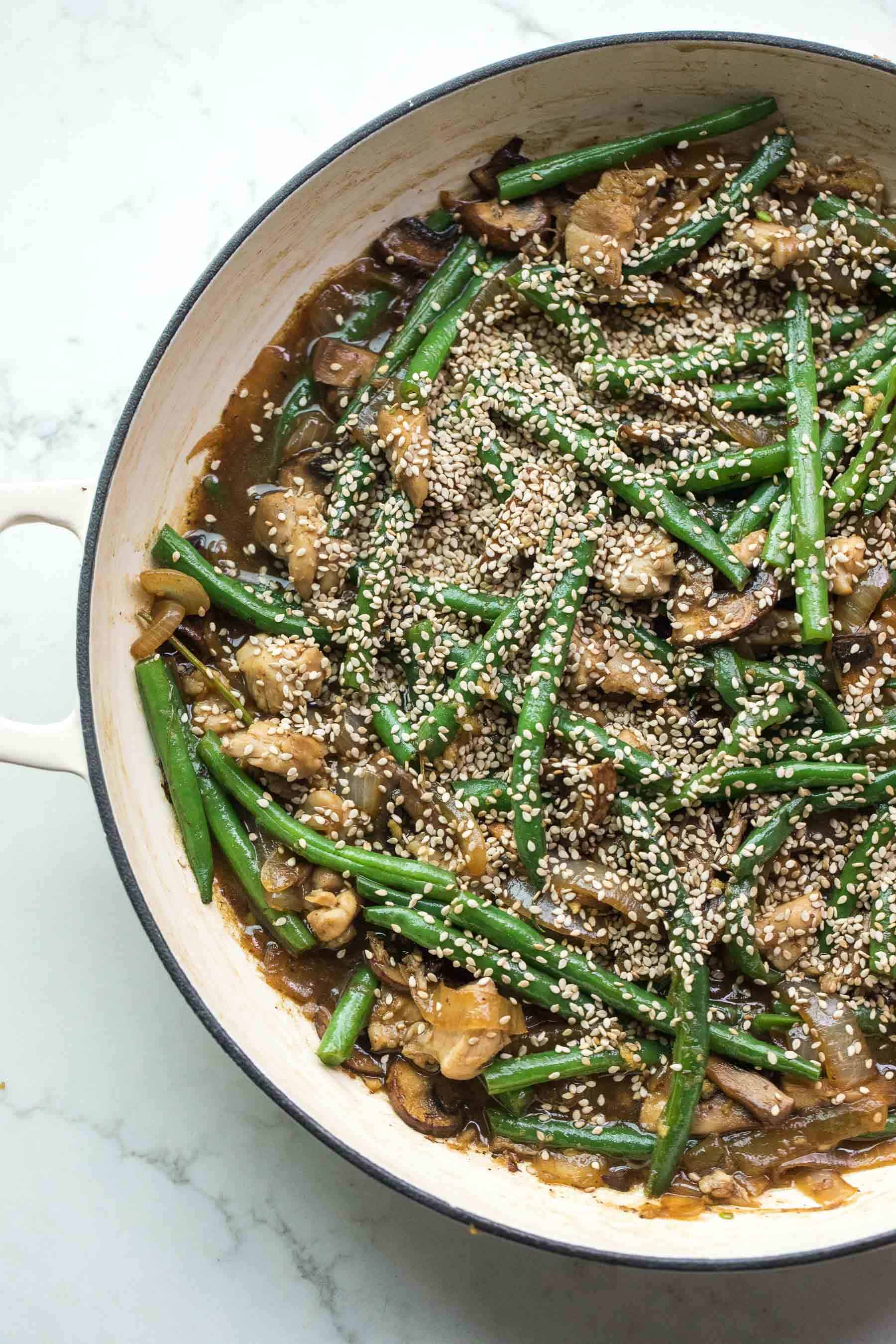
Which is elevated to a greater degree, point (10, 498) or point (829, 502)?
point (829, 502)

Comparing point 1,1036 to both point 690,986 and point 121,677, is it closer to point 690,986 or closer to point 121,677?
point 121,677

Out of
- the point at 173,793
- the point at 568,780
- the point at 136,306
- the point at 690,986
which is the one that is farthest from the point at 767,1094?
the point at 136,306

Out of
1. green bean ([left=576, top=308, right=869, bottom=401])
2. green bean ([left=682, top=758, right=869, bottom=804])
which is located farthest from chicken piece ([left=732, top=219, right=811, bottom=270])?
green bean ([left=682, top=758, right=869, bottom=804])

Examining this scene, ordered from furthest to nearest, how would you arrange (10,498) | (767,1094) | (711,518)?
(711,518) < (767,1094) < (10,498)

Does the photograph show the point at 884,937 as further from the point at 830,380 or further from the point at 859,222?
the point at 859,222

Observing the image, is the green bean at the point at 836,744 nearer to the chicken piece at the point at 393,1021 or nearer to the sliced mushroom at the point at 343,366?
the chicken piece at the point at 393,1021
